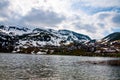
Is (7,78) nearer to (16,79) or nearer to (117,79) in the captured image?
(16,79)

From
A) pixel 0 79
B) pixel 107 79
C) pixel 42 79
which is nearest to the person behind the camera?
pixel 0 79

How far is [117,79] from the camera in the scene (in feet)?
204

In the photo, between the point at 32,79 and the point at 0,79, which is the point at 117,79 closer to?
the point at 32,79

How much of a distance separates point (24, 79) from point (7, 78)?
160 inches

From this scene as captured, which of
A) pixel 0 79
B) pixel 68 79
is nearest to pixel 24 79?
pixel 0 79

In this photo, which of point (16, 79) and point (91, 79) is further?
point (91, 79)

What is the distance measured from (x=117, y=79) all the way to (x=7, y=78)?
1094 inches

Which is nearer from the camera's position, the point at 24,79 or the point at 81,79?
the point at 24,79

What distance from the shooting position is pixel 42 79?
190ft

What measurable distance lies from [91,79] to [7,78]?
68.6 feet

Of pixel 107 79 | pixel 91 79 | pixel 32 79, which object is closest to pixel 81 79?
pixel 91 79

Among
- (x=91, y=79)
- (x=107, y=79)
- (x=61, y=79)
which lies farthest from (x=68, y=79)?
(x=107, y=79)

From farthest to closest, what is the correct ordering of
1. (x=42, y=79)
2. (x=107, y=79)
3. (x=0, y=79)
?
(x=107, y=79) < (x=42, y=79) < (x=0, y=79)

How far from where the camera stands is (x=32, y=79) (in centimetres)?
5756
